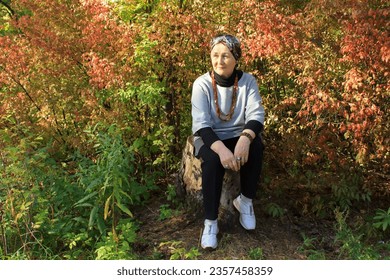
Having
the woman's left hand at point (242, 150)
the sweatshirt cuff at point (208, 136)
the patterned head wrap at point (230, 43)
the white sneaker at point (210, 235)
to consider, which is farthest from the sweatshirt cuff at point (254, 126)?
the white sneaker at point (210, 235)

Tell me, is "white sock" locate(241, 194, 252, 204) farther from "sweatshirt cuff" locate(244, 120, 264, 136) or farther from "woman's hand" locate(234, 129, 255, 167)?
"sweatshirt cuff" locate(244, 120, 264, 136)

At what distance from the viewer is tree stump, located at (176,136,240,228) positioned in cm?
443

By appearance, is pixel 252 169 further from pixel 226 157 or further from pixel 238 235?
pixel 238 235

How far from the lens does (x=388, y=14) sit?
163 inches

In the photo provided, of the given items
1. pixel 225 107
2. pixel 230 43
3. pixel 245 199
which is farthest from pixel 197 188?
pixel 230 43

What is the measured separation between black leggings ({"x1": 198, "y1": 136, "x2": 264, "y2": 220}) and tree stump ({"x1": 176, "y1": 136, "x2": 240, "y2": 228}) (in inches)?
7.3

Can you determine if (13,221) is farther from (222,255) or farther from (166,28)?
(166,28)

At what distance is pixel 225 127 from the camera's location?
428cm

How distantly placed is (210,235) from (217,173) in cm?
55

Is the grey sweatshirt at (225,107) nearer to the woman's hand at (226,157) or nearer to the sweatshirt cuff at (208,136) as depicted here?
the sweatshirt cuff at (208,136)

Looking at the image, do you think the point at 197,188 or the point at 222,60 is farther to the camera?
the point at 197,188

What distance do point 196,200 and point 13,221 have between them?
5.35 feet

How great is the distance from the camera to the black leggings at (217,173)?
4.04m

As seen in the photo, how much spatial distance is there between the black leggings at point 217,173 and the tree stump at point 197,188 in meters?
0.18
